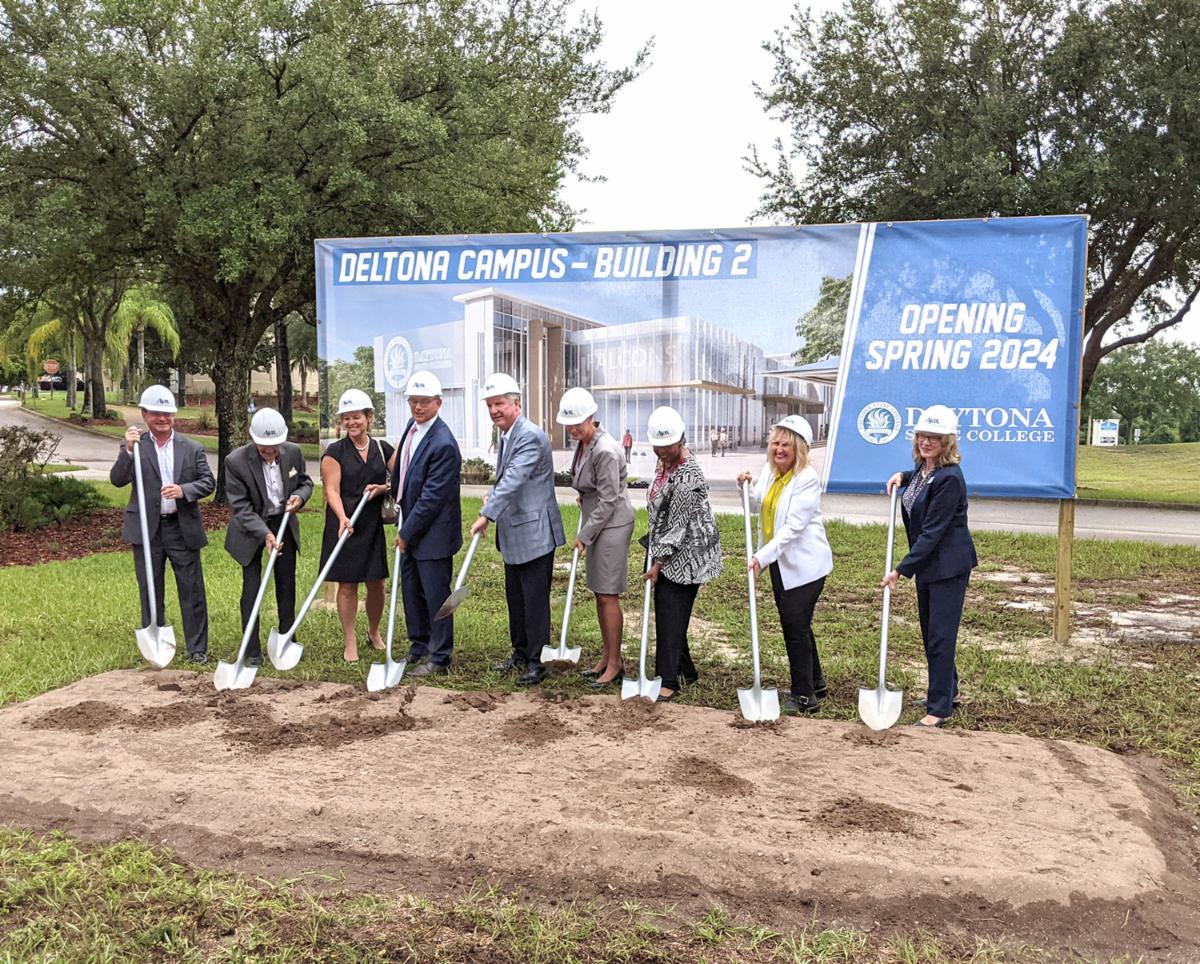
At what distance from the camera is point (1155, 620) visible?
9.38m

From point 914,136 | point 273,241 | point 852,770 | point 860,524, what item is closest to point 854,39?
point 914,136

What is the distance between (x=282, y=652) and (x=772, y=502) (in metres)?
3.29

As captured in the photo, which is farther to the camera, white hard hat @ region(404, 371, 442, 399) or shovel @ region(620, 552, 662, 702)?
white hard hat @ region(404, 371, 442, 399)

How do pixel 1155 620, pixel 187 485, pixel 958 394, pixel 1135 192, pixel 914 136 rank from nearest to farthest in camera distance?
pixel 187 485
pixel 958 394
pixel 1155 620
pixel 1135 192
pixel 914 136

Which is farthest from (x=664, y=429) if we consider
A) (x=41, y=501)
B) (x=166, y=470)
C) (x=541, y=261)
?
(x=41, y=501)

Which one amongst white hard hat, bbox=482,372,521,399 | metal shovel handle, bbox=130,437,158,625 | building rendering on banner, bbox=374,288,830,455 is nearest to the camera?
white hard hat, bbox=482,372,521,399

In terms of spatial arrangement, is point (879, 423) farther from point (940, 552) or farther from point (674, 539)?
point (674, 539)

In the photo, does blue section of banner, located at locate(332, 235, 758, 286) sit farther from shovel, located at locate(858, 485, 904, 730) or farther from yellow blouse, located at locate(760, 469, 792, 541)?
shovel, located at locate(858, 485, 904, 730)

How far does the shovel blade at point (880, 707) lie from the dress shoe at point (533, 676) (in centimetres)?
202

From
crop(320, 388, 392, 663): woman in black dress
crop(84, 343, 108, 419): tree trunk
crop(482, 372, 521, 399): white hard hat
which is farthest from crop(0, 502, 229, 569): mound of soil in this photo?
crop(84, 343, 108, 419): tree trunk

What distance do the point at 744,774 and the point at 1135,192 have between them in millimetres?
17054

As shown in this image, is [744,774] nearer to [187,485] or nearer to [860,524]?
[187,485]

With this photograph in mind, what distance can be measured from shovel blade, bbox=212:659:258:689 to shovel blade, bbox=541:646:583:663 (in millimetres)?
1830

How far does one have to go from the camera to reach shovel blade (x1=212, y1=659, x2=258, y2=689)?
6488 mm
